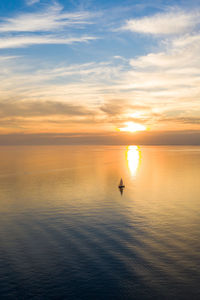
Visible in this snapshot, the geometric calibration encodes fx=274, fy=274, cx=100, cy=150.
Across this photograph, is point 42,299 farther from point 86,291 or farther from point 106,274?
point 106,274

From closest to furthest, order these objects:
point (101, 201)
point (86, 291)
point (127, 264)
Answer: point (86, 291)
point (127, 264)
point (101, 201)

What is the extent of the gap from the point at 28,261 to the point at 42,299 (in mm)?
10792

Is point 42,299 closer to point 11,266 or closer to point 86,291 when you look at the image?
point 86,291

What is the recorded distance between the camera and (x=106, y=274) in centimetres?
3994

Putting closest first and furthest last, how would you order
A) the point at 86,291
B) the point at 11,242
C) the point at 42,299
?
the point at 42,299 < the point at 86,291 < the point at 11,242

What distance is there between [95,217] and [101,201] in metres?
20.6

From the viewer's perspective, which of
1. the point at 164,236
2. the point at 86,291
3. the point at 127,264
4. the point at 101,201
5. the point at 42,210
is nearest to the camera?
the point at 86,291

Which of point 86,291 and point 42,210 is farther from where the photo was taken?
point 42,210

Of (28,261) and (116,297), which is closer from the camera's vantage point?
(116,297)

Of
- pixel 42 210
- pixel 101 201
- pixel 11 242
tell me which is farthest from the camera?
pixel 101 201

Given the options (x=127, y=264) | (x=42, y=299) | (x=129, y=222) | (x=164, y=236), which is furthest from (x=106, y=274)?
(x=129, y=222)

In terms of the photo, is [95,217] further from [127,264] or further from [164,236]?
[127,264]

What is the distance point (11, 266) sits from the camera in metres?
42.0

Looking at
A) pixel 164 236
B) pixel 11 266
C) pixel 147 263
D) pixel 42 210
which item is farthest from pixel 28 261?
pixel 42 210
